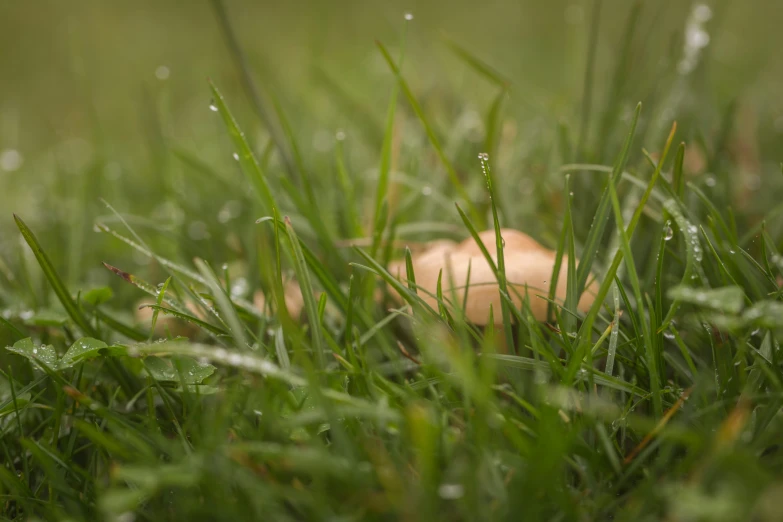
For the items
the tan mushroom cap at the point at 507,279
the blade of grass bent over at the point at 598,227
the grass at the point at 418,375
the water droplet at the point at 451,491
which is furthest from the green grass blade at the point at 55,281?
the blade of grass bent over at the point at 598,227

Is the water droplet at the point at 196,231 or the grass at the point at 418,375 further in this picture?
the water droplet at the point at 196,231

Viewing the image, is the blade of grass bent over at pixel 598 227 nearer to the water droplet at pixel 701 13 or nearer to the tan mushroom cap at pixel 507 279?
the tan mushroom cap at pixel 507 279

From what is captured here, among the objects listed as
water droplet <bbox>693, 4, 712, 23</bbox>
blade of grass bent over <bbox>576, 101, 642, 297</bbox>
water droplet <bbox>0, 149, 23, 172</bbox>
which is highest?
water droplet <bbox>693, 4, 712, 23</bbox>

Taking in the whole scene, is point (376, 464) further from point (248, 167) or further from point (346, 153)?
point (346, 153)

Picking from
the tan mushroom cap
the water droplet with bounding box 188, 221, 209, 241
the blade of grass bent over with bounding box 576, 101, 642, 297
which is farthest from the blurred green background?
the blade of grass bent over with bounding box 576, 101, 642, 297

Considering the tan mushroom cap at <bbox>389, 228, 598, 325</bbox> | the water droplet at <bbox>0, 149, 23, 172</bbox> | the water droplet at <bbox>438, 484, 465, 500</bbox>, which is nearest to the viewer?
the water droplet at <bbox>438, 484, 465, 500</bbox>

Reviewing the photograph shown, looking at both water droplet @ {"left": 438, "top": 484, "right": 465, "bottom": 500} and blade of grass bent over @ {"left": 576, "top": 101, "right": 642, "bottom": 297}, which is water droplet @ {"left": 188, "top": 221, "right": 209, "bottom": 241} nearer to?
blade of grass bent over @ {"left": 576, "top": 101, "right": 642, "bottom": 297}
